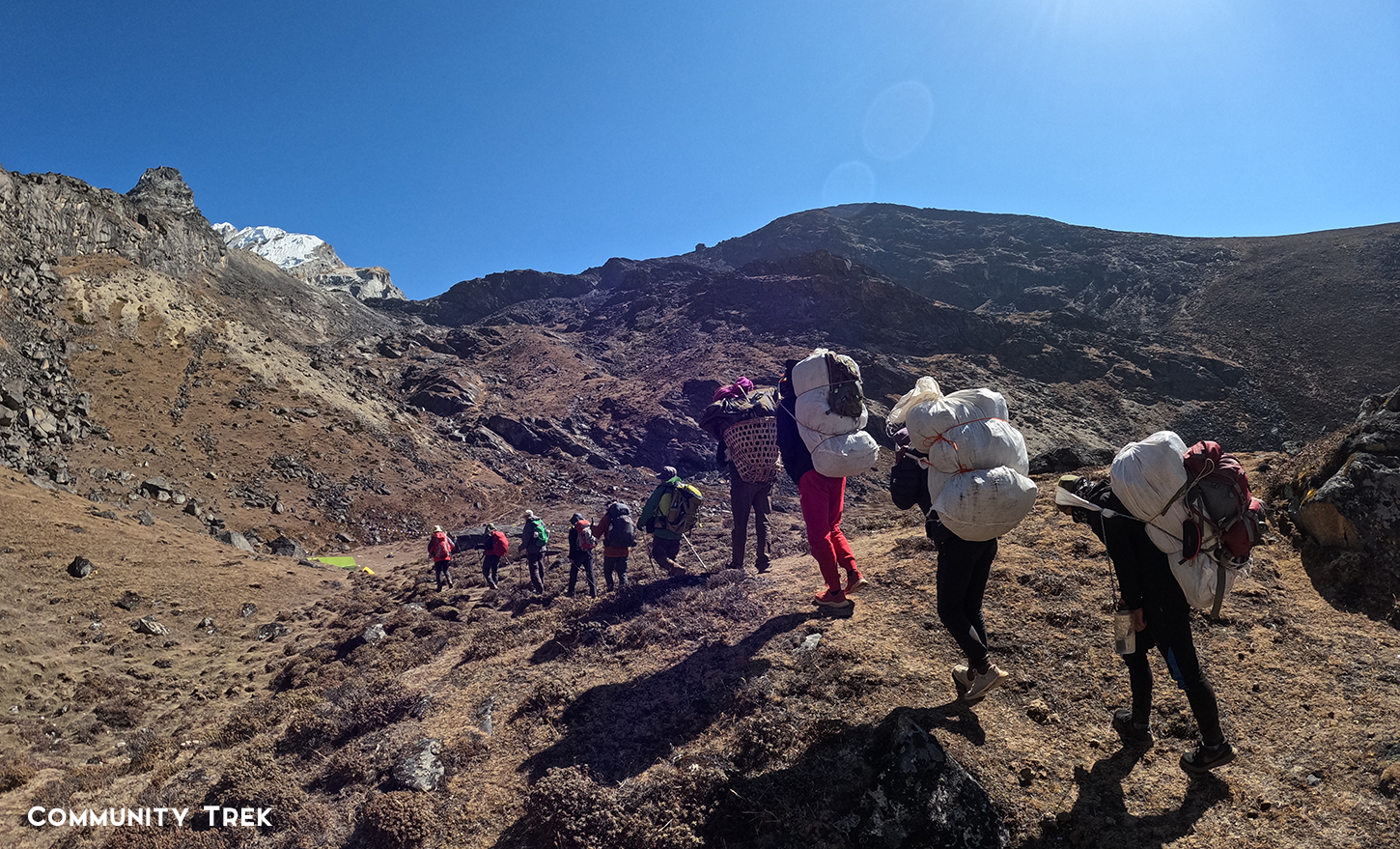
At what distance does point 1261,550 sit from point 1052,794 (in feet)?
11.3

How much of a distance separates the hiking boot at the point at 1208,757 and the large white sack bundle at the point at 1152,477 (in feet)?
3.09

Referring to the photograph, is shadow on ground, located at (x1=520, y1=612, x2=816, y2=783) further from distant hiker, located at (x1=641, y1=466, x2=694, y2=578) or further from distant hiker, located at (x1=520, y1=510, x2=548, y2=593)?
distant hiker, located at (x1=520, y1=510, x2=548, y2=593)

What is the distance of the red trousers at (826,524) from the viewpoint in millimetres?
4449

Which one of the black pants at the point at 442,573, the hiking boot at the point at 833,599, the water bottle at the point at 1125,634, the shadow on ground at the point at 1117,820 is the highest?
the water bottle at the point at 1125,634

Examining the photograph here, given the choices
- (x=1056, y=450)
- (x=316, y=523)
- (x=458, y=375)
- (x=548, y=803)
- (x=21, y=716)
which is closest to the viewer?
(x=548, y=803)

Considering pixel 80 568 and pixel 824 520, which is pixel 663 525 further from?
pixel 80 568

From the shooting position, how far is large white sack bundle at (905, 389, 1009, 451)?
3.19m

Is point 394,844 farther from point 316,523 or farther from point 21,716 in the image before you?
point 316,523

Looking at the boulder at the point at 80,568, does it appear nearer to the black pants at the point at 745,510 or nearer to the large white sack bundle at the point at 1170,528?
the black pants at the point at 745,510

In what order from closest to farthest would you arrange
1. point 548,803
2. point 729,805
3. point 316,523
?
point 729,805 → point 548,803 → point 316,523

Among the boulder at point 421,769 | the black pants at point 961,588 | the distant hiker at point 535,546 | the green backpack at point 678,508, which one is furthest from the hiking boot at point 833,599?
the distant hiker at point 535,546

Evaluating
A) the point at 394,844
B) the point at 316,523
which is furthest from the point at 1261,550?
the point at 316,523

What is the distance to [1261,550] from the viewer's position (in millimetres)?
4598

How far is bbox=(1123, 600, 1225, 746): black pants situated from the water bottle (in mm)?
41
